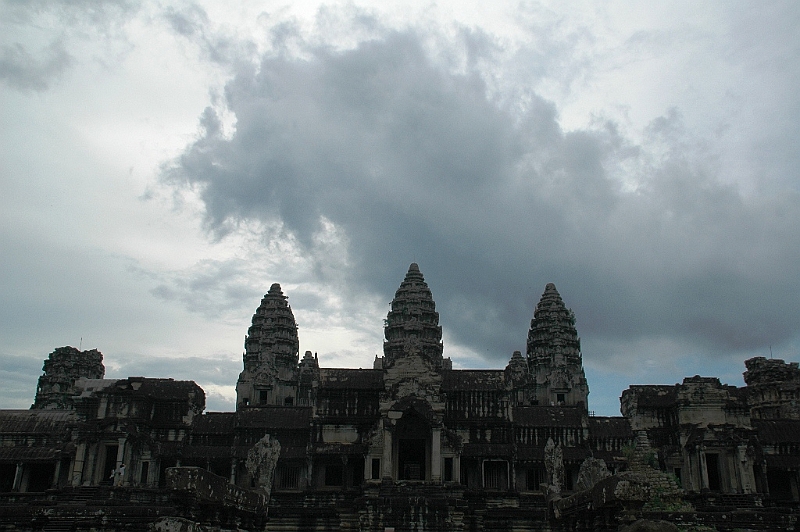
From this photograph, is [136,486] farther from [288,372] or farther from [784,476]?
[784,476]

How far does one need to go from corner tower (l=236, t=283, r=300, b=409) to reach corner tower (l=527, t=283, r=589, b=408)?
2503 cm

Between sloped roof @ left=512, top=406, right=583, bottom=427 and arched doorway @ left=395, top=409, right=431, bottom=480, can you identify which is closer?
arched doorway @ left=395, top=409, right=431, bottom=480

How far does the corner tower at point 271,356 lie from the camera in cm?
7194

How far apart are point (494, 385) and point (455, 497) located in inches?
368

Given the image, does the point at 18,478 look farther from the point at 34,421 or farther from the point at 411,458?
the point at 411,458

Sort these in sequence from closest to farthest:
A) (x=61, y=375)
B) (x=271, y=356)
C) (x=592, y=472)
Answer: (x=592, y=472), (x=271, y=356), (x=61, y=375)

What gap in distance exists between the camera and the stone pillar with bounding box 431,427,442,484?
42281mm

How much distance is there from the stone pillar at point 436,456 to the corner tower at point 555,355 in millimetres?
27828

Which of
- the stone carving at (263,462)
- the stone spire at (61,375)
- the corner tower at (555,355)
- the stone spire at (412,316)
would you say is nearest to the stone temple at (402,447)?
the stone carving at (263,462)

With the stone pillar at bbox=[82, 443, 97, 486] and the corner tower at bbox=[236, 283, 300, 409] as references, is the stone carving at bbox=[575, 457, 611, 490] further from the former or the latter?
the corner tower at bbox=[236, 283, 300, 409]

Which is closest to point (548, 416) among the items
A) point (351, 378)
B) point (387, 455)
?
point (387, 455)

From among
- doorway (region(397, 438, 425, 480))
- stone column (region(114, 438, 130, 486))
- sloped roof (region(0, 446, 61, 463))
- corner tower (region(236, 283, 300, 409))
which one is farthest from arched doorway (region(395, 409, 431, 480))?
corner tower (region(236, 283, 300, 409))

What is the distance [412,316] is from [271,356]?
15.3m

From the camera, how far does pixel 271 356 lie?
73.7 m
